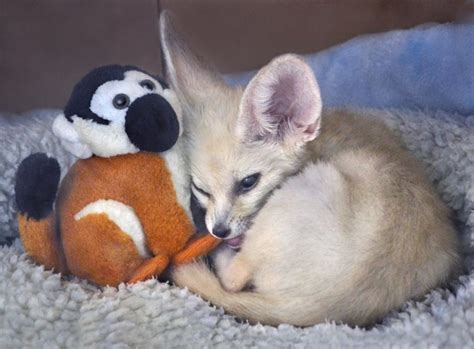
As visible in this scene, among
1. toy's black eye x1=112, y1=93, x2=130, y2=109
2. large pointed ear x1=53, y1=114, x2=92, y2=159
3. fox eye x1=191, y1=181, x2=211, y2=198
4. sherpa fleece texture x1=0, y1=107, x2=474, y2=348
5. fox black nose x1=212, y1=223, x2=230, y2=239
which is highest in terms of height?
toy's black eye x1=112, y1=93, x2=130, y2=109

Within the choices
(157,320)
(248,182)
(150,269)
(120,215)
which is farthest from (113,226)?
(248,182)

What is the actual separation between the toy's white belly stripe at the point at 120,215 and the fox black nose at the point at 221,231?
0.59ft

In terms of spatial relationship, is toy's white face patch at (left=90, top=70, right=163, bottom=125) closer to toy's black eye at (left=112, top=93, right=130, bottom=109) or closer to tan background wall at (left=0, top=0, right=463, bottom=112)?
toy's black eye at (left=112, top=93, right=130, bottom=109)

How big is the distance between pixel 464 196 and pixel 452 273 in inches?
12.2

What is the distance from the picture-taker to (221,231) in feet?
5.32

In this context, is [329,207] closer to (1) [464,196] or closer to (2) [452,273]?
(2) [452,273]

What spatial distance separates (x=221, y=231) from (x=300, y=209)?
206mm

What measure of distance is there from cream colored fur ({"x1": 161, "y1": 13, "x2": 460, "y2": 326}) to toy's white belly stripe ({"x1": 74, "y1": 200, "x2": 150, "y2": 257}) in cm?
14

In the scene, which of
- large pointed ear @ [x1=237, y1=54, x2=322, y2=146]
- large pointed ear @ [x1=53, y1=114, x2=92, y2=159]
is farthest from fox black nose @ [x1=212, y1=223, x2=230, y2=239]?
large pointed ear @ [x1=53, y1=114, x2=92, y2=159]

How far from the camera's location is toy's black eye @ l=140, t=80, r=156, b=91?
Result: 59.6 inches

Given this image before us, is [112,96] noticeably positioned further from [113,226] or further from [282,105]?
[282,105]

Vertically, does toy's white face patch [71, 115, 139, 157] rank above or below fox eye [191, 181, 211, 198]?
above

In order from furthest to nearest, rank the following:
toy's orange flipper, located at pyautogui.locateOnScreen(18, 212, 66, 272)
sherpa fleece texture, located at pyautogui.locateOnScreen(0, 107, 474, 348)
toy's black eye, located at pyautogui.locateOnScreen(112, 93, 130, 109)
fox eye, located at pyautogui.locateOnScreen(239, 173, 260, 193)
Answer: fox eye, located at pyautogui.locateOnScreen(239, 173, 260, 193)
toy's orange flipper, located at pyautogui.locateOnScreen(18, 212, 66, 272)
toy's black eye, located at pyautogui.locateOnScreen(112, 93, 130, 109)
sherpa fleece texture, located at pyautogui.locateOnScreen(0, 107, 474, 348)

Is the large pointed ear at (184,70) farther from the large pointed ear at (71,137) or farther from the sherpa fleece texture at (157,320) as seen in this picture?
the sherpa fleece texture at (157,320)
